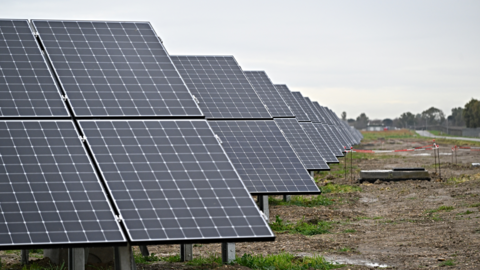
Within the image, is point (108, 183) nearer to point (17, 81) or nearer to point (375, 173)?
point (17, 81)

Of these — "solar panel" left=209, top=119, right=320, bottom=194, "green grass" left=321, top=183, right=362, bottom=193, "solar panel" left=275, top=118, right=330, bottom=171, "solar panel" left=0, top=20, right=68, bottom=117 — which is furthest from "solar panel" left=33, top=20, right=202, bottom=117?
"green grass" left=321, top=183, right=362, bottom=193

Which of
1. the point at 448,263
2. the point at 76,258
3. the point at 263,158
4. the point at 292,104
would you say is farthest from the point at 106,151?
the point at 292,104

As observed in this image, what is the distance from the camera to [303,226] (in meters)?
19.0

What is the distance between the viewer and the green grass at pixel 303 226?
18.3 meters

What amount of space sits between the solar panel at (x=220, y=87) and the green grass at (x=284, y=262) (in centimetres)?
602

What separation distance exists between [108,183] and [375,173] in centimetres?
2689

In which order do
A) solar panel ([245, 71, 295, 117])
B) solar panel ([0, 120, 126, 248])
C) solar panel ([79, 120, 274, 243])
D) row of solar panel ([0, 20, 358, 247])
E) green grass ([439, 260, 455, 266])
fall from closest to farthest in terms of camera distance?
solar panel ([0, 120, 126, 248]) → row of solar panel ([0, 20, 358, 247]) → solar panel ([79, 120, 274, 243]) → green grass ([439, 260, 455, 266]) → solar panel ([245, 71, 295, 117])

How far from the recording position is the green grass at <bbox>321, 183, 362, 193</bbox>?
30.5 m

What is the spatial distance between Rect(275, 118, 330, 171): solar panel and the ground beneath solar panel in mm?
1677

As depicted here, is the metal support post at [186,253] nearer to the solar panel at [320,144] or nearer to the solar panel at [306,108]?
the solar panel at [320,144]

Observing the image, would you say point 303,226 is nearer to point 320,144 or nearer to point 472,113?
point 320,144

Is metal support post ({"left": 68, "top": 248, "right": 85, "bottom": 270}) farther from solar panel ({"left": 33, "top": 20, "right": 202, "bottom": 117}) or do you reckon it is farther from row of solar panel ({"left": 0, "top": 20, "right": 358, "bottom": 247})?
solar panel ({"left": 33, "top": 20, "right": 202, "bottom": 117})

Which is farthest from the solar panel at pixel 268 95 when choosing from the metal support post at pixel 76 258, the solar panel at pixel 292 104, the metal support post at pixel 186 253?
the metal support post at pixel 76 258

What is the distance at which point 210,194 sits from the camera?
9414 mm
